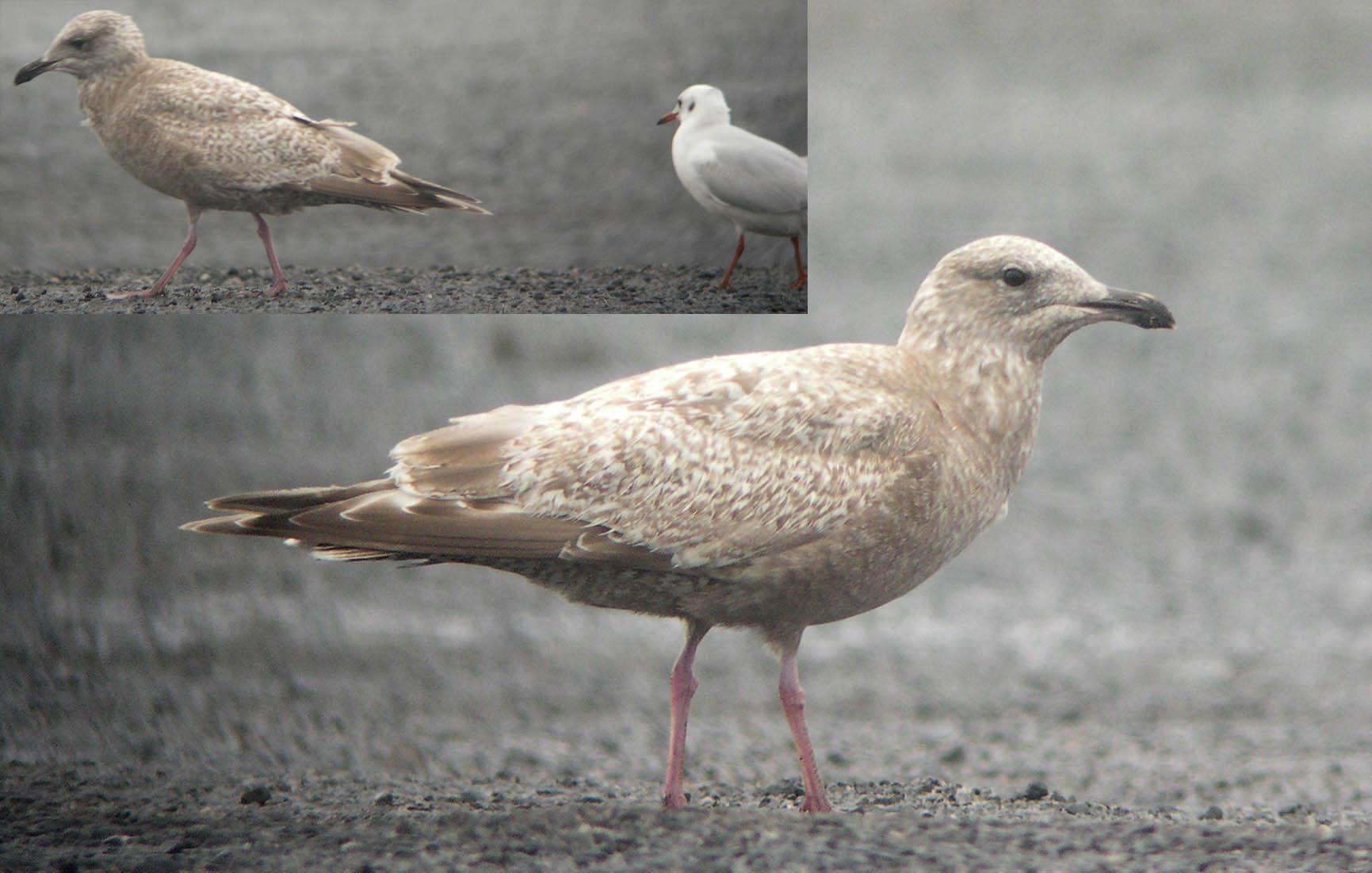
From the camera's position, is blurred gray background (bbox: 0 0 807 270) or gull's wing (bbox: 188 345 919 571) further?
blurred gray background (bbox: 0 0 807 270)

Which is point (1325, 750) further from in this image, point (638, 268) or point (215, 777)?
point (215, 777)

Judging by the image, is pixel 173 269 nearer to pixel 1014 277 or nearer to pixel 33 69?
pixel 33 69

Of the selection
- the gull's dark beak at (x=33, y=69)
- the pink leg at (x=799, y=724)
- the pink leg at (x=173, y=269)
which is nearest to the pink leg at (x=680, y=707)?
the pink leg at (x=799, y=724)

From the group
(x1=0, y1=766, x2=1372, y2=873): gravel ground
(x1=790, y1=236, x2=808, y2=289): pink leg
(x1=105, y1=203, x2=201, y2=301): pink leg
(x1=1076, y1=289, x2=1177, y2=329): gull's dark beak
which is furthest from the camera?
(x1=790, y1=236, x2=808, y2=289): pink leg

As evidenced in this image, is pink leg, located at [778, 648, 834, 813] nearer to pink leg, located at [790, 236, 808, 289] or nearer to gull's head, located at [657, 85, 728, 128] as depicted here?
pink leg, located at [790, 236, 808, 289]

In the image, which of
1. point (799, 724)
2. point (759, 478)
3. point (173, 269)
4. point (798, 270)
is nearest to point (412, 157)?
point (173, 269)

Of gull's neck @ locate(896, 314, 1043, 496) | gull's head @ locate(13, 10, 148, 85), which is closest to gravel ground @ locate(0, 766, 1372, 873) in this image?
gull's neck @ locate(896, 314, 1043, 496)
